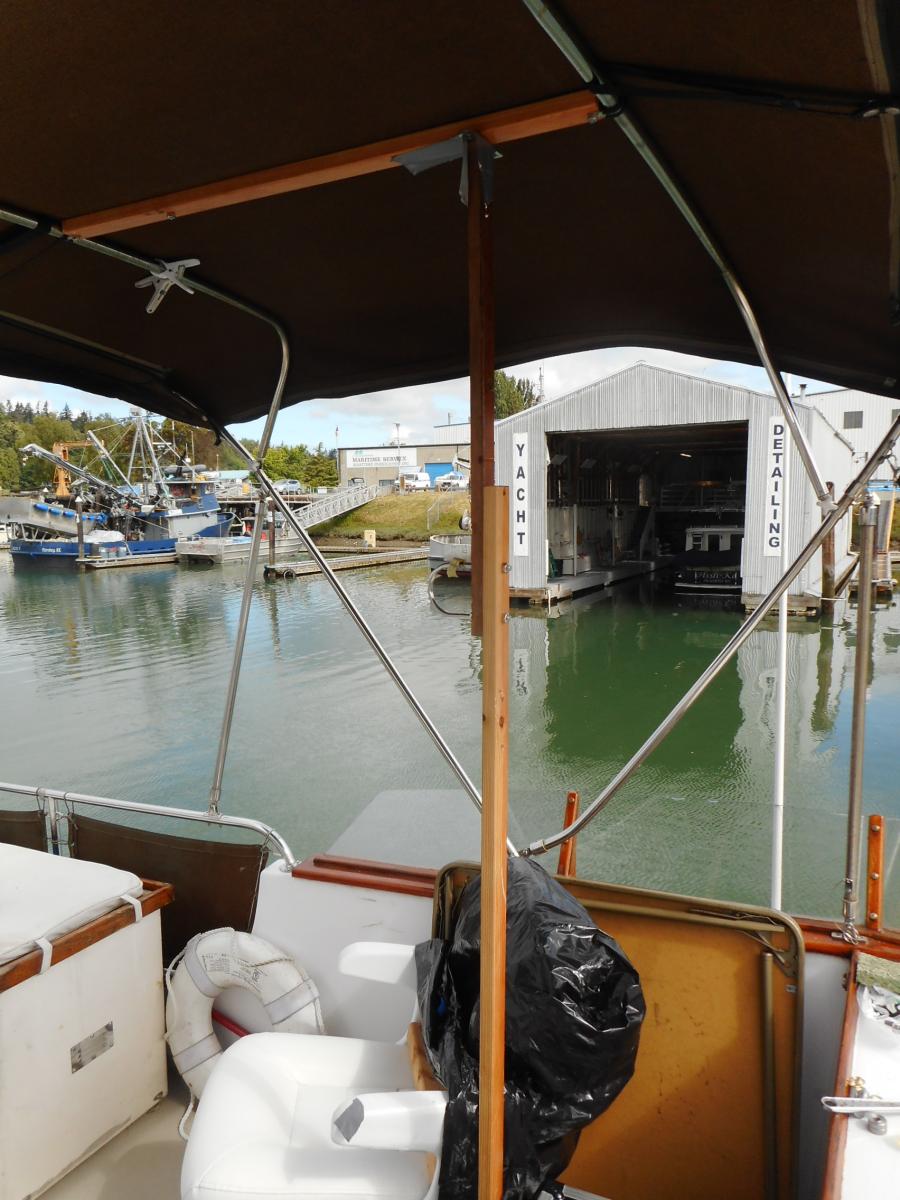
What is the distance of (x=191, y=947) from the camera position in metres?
1.92

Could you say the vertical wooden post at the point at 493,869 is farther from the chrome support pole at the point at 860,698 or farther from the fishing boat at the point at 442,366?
the chrome support pole at the point at 860,698

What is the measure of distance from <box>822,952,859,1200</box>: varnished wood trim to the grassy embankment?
29395 mm

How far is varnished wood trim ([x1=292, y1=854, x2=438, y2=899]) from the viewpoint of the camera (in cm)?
187

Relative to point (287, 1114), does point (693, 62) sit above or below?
above

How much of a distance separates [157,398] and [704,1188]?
2.45 m

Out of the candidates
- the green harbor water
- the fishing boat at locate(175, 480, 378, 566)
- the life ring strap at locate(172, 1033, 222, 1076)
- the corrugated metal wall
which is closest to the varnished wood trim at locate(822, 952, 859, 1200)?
the green harbor water

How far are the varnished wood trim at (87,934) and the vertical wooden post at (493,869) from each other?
1066mm

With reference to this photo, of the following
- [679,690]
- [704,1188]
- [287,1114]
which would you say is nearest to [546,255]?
[287,1114]

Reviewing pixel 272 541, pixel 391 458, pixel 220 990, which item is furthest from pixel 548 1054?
pixel 391 458

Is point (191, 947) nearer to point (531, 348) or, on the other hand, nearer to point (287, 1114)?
point (287, 1114)

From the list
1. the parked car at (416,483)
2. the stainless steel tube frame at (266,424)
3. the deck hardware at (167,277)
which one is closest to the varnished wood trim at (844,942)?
the stainless steel tube frame at (266,424)

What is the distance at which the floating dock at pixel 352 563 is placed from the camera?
80.5 feet

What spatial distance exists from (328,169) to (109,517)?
112 feet

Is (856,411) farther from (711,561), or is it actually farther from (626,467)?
(711,561)
